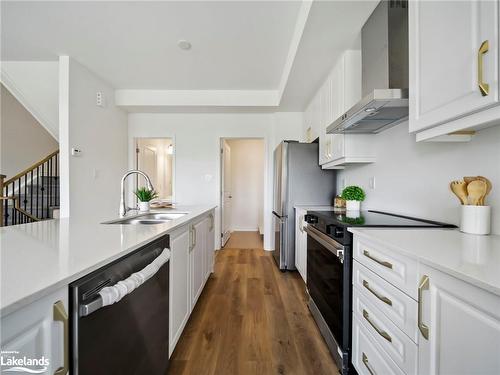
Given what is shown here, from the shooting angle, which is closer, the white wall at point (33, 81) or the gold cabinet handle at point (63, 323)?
the gold cabinet handle at point (63, 323)

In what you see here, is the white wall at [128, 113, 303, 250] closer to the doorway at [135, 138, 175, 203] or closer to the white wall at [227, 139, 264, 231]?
the doorway at [135, 138, 175, 203]

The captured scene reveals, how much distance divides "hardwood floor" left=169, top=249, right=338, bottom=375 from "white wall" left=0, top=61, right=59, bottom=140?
3.35 metres

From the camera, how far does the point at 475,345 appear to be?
2.03ft

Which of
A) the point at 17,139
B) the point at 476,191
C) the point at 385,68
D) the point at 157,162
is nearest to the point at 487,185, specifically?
the point at 476,191

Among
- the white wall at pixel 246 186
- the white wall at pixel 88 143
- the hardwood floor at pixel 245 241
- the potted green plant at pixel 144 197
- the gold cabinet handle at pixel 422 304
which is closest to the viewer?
the gold cabinet handle at pixel 422 304

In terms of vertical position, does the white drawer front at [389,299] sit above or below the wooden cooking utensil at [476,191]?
below

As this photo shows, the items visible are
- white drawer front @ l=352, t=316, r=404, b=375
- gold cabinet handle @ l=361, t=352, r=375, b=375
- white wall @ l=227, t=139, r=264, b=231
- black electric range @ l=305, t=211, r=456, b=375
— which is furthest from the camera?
white wall @ l=227, t=139, r=264, b=231

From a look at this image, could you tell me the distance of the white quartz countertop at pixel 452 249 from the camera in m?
0.62

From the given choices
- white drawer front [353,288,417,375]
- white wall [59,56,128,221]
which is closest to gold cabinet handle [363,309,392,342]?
white drawer front [353,288,417,375]

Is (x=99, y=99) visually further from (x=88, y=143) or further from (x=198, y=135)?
(x=198, y=135)

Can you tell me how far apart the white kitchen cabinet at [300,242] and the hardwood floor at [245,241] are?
5.06 ft

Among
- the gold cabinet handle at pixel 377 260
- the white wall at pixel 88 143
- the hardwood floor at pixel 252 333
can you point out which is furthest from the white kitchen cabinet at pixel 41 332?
the white wall at pixel 88 143

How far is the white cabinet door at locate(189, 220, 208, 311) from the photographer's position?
1.85 m

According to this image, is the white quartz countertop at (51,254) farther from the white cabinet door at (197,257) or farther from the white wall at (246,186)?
the white wall at (246,186)
